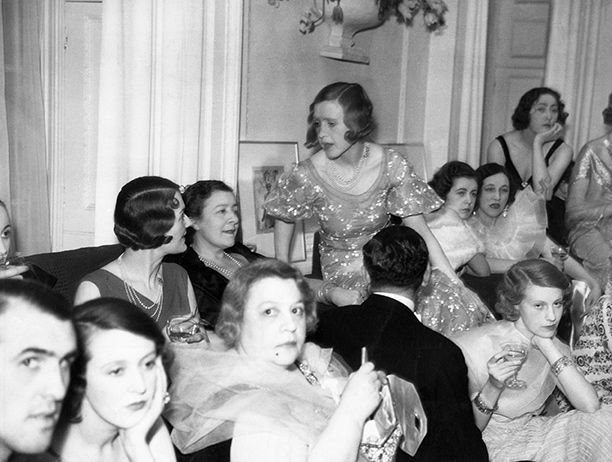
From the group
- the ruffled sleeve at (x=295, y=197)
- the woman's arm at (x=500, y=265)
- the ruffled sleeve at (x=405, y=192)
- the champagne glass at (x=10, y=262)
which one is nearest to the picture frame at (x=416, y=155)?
the woman's arm at (x=500, y=265)

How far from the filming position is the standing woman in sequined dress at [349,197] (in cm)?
364

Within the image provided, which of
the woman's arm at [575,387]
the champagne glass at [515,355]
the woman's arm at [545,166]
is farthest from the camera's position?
the woman's arm at [545,166]

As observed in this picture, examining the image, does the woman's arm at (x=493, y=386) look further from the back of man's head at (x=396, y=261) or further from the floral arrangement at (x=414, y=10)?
the floral arrangement at (x=414, y=10)

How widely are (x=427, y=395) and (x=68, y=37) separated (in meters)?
2.62

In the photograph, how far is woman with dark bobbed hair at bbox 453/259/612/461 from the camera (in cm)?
258

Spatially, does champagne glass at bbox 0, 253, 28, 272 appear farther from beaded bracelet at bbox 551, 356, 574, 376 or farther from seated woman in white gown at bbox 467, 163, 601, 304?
seated woman in white gown at bbox 467, 163, 601, 304

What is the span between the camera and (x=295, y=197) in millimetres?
3656

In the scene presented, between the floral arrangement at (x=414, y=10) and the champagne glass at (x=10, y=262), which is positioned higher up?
the floral arrangement at (x=414, y=10)

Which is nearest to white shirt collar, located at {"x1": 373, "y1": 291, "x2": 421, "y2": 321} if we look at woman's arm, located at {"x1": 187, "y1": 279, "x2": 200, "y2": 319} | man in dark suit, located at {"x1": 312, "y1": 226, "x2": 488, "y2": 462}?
man in dark suit, located at {"x1": 312, "y1": 226, "x2": 488, "y2": 462}

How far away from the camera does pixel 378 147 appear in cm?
373

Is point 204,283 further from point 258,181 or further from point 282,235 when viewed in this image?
point 258,181

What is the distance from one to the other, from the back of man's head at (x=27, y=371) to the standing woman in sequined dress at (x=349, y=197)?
234cm

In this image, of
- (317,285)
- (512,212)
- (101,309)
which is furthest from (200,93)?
(101,309)

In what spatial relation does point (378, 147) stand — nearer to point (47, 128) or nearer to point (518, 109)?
point (47, 128)
